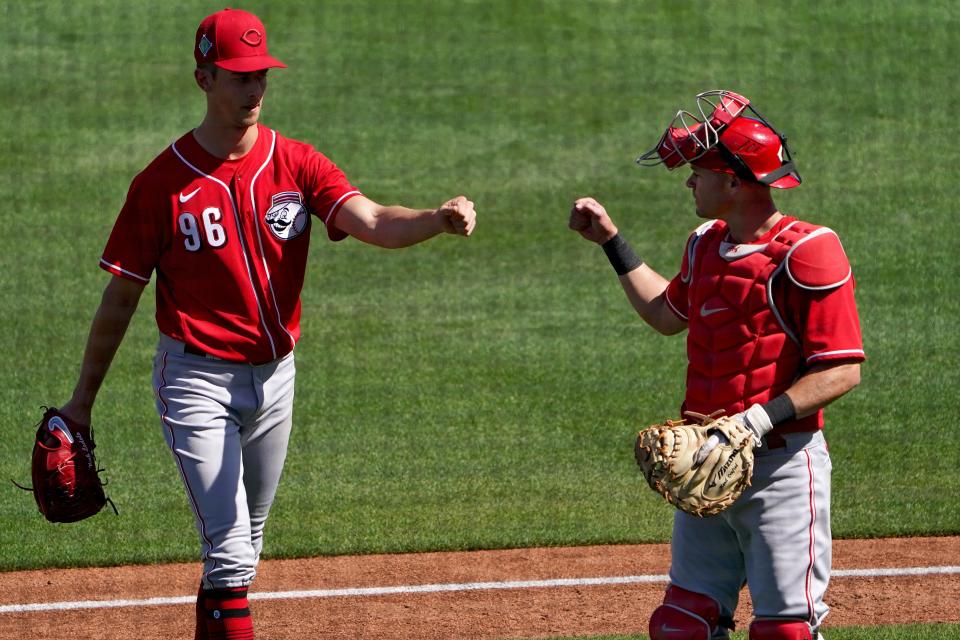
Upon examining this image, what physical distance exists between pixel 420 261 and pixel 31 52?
7.20 metres

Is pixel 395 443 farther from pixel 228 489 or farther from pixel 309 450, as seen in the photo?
pixel 228 489

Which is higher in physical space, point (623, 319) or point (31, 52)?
point (31, 52)

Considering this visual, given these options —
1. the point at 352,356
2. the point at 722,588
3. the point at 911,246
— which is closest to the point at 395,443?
the point at 352,356

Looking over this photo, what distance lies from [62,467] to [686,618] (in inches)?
83.7

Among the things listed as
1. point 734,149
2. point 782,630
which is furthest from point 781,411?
point 734,149

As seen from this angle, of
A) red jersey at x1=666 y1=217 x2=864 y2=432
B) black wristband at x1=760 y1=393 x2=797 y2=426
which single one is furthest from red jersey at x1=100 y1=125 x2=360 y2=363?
black wristband at x1=760 y1=393 x2=797 y2=426

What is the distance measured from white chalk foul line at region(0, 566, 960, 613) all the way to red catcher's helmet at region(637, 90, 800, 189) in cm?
255

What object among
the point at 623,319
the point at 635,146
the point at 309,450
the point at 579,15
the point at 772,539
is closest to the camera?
the point at 772,539

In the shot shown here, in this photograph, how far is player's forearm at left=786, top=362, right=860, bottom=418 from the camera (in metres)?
3.75

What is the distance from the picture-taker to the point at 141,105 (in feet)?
47.9

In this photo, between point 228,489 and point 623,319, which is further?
point 623,319

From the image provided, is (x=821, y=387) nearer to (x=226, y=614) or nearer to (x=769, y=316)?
(x=769, y=316)

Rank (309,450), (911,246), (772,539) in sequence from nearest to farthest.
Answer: (772,539) → (309,450) → (911,246)

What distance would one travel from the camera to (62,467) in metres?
4.61
